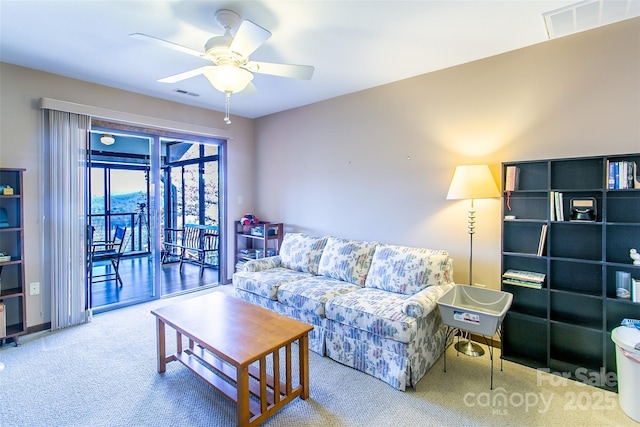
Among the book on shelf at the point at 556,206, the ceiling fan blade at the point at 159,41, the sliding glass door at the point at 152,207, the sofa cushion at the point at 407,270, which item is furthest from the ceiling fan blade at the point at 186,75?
the book on shelf at the point at 556,206

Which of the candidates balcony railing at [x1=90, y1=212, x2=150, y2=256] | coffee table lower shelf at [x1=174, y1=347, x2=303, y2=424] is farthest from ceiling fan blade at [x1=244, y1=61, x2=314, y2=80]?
balcony railing at [x1=90, y1=212, x2=150, y2=256]

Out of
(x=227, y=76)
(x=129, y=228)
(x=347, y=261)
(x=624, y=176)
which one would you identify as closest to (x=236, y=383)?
(x=347, y=261)

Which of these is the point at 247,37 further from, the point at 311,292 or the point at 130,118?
the point at 130,118

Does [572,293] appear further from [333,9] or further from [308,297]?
[333,9]

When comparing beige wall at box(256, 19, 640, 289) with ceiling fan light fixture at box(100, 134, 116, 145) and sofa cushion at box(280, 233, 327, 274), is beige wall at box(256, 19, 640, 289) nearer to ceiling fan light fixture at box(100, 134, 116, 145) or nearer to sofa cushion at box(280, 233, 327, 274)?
sofa cushion at box(280, 233, 327, 274)

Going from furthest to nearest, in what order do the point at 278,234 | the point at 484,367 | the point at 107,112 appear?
the point at 278,234, the point at 107,112, the point at 484,367

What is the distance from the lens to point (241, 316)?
2342 millimetres

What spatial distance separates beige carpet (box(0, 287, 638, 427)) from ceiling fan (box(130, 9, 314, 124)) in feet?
7.12

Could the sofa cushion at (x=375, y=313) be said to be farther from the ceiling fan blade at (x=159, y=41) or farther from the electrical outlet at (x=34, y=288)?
the electrical outlet at (x=34, y=288)

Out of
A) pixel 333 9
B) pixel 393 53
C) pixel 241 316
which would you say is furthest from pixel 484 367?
pixel 333 9

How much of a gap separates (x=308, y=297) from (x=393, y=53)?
2286mm

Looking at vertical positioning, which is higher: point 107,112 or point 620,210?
point 107,112

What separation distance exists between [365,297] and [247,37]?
2.12 meters

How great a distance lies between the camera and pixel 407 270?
2834mm
